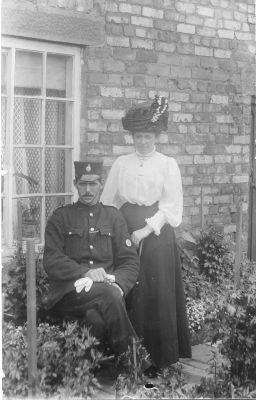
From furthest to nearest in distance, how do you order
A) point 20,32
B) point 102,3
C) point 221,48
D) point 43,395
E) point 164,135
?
point 221,48 → point 164,135 → point 102,3 → point 20,32 → point 43,395

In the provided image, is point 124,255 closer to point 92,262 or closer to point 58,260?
point 92,262

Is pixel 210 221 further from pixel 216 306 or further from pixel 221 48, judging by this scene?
pixel 216 306

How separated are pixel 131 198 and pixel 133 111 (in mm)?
638

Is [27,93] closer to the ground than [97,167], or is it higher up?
higher up

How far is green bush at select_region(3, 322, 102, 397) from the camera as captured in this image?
3.49 metres

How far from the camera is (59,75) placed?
5.48 metres

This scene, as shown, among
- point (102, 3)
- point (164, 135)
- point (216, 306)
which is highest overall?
point (102, 3)

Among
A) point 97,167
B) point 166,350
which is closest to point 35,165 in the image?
point 97,167

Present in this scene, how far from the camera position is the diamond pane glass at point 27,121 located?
17.1ft

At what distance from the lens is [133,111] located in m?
4.73

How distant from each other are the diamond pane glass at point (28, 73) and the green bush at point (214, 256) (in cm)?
225

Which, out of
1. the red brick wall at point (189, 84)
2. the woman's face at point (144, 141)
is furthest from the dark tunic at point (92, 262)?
the red brick wall at point (189, 84)

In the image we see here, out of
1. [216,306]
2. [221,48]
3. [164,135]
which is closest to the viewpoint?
[216,306]

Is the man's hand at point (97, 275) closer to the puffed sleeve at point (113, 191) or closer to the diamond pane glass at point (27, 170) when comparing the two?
the puffed sleeve at point (113, 191)
